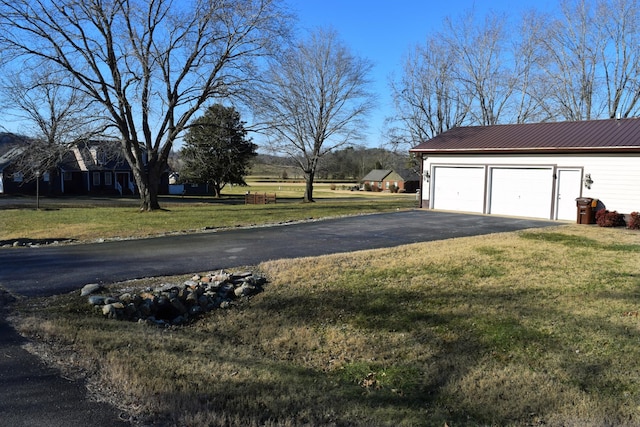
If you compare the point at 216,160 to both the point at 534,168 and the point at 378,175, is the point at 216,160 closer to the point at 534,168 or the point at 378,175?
the point at 534,168

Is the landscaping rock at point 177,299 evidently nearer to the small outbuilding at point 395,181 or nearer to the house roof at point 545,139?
the house roof at point 545,139

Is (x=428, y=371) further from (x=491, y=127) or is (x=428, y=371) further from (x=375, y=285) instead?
(x=491, y=127)

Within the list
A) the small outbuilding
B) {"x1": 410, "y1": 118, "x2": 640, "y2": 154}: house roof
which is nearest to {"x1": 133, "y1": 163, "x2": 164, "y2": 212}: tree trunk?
{"x1": 410, "y1": 118, "x2": 640, "y2": 154}: house roof

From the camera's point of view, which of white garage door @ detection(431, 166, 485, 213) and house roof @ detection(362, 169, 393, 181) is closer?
white garage door @ detection(431, 166, 485, 213)

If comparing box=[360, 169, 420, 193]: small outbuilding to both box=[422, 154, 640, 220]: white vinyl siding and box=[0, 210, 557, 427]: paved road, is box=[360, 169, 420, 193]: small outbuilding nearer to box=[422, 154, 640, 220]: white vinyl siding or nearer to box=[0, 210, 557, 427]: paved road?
box=[422, 154, 640, 220]: white vinyl siding

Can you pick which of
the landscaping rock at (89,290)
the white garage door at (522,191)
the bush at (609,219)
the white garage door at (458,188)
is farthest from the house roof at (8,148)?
the bush at (609,219)

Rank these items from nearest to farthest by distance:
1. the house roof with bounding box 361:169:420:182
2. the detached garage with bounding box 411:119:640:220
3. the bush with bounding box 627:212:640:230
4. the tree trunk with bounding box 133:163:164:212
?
the bush with bounding box 627:212:640:230, the detached garage with bounding box 411:119:640:220, the tree trunk with bounding box 133:163:164:212, the house roof with bounding box 361:169:420:182

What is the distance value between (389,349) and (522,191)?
56.1 ft

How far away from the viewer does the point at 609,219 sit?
17391 mm

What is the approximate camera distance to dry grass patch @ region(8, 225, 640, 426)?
13.8ft

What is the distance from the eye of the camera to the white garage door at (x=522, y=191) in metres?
20.1

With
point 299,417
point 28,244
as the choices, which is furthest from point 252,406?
point 28,244

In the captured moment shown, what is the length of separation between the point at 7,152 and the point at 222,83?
35.4 m

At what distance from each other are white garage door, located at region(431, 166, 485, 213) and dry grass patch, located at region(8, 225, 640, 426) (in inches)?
500
